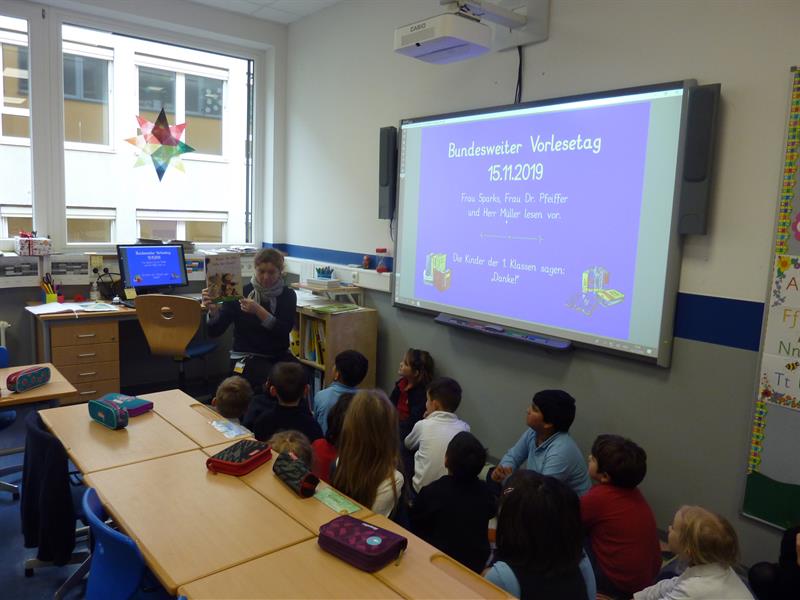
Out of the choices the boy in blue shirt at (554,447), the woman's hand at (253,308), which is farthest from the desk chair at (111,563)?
the woman's hand at (253,308)

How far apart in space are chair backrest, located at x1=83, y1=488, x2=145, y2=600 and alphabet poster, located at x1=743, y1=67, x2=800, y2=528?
234cm

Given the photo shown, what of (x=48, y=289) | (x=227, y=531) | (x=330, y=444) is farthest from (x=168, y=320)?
(x=227, y=531)

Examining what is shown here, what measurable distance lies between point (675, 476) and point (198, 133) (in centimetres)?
455

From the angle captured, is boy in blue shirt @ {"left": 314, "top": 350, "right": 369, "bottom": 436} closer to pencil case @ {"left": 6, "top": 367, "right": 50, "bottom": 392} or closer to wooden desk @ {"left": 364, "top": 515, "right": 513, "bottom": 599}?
pencil case @ {"left": 6, "top": 367, "right": 50, "bottom": 392}

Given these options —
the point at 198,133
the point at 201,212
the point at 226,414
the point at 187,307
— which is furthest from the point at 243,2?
the point at 226,414

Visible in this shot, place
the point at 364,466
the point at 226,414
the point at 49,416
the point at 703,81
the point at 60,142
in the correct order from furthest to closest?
the point at 60,142 → the point at 226,414 → the point at 703,81 → the point at 49,416 → the point at 364,466

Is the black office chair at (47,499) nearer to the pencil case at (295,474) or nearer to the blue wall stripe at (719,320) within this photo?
the pencil case at (295,474)

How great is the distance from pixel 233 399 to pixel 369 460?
1081 millimetres

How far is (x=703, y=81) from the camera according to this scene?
2.68 metres

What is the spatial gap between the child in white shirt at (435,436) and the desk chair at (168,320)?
198 cm

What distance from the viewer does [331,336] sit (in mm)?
4230

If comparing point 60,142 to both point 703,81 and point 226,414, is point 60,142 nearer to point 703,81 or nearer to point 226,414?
point 226,414

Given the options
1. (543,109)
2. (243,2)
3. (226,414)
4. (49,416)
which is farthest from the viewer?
(243,2)

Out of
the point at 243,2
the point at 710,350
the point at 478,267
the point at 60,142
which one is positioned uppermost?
the point at 243,2
